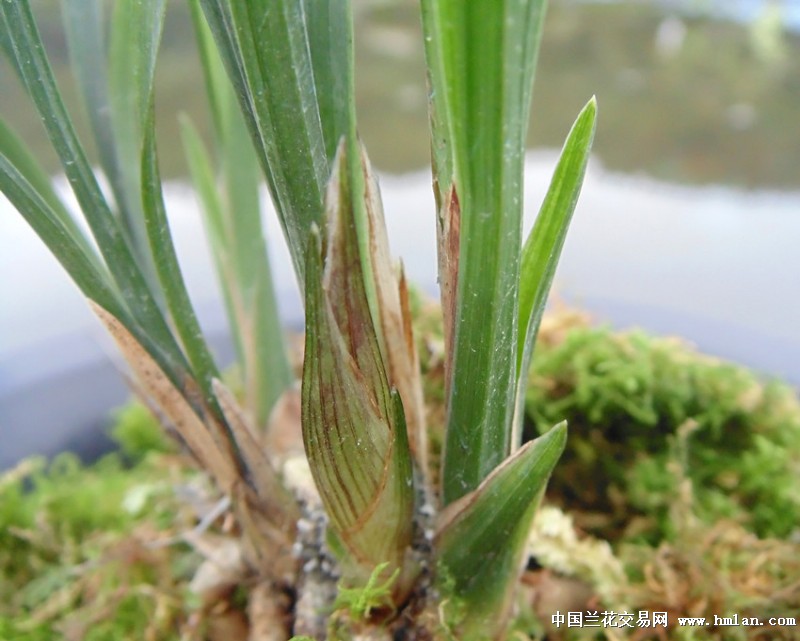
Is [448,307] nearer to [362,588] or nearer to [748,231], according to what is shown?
[362,588]

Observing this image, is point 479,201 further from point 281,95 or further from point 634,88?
point 634,88

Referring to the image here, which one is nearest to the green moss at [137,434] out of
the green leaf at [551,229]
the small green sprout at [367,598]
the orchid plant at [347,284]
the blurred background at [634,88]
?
the orchid plant at [347,284]

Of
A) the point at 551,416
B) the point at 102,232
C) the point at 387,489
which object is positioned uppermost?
the point at 102,232

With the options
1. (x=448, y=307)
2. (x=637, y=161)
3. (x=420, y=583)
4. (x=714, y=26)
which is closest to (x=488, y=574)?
(x=420, y=583)

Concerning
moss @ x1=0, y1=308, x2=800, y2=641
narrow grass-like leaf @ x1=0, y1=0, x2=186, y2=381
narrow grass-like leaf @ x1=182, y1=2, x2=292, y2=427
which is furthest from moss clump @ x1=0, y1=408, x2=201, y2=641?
narrow grass-like leaf @ x1=0, y1=0, x2=186, y2=381

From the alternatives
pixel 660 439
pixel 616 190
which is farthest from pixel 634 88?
pixel 660 439

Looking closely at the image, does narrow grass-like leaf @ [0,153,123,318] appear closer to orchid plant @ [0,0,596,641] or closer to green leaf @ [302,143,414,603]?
orchid plant @ [0,0,596,641]

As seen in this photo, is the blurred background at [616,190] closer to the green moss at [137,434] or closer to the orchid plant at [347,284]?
the green moss at [137,434]
